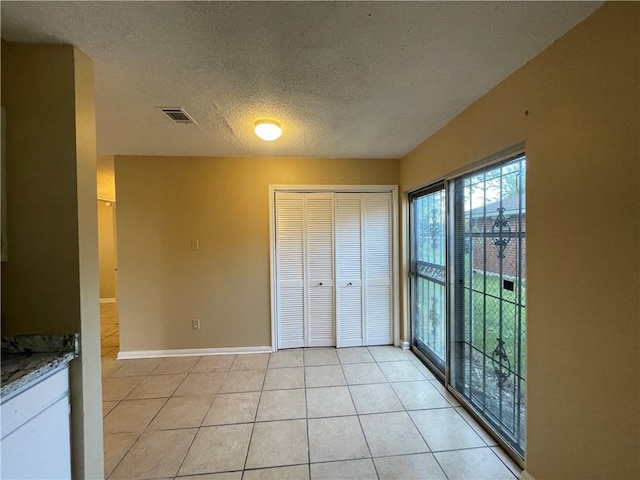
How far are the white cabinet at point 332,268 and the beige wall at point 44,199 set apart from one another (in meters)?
2.29

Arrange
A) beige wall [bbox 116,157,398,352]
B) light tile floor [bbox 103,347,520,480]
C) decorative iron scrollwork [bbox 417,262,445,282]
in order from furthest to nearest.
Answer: beige wall [bbox 116,157,398,352], decorative iron scrollwork [bbox 417,262,445,282], light tile floor [bbox 103,347,520,480]

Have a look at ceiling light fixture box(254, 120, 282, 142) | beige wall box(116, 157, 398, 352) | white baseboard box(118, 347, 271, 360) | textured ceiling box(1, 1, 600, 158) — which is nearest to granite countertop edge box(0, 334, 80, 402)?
textured ceiling box(1, 1, 600, 158)

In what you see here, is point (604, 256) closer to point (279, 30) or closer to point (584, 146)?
point (584, 146)

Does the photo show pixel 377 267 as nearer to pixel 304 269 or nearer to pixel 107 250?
pixel 304 269

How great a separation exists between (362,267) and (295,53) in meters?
2.68

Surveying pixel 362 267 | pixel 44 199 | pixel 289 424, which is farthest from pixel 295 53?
pixel 362 267

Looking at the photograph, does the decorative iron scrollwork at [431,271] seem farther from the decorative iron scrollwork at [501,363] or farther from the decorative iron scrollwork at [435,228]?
the decorative iron scrollwork at [501,363]

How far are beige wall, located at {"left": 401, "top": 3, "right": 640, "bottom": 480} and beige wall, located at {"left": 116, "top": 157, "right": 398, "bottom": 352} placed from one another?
7.96 ft

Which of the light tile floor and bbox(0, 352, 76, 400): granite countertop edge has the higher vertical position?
bbox(0, 352, 76, 400): granite countertop edge

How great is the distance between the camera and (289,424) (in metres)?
2.22

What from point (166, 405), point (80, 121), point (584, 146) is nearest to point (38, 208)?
point (80, 121)

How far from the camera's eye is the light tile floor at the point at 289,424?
71.2 inches

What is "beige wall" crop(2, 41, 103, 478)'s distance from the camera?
4.72 ft

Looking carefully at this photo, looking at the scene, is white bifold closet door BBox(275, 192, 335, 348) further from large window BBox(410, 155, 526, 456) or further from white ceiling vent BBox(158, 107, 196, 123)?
white ceiling vent BBox(158, 107, 196, 123)
